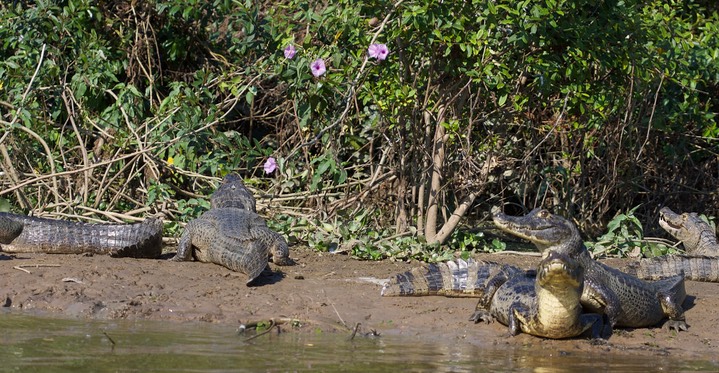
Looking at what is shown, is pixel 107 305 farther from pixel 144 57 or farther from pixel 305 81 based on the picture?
pixel 144 57

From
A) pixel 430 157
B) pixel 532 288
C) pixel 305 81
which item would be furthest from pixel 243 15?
pixel 532 288

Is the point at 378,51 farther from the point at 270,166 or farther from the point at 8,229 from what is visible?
the point at 8,229

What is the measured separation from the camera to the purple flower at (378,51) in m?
7.30

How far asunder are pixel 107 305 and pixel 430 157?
2840 millimetres

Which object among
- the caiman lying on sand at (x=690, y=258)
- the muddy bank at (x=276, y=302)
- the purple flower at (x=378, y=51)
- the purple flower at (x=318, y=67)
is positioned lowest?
the muddy bank at (x=276, y=302)

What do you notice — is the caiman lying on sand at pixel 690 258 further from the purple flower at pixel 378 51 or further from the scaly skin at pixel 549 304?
the purple flower at pixel 378 51

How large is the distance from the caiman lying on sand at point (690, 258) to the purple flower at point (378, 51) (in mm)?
2307

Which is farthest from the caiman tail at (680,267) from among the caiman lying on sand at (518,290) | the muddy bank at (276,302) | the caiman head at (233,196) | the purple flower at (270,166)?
the caiman head at (233,196)

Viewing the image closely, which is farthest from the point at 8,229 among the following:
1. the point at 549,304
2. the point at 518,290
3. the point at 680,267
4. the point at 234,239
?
the point at 680,267

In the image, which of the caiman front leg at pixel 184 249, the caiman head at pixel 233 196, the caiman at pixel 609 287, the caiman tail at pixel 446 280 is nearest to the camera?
the caiman at pixel 609 287

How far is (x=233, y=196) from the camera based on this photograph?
321 inches

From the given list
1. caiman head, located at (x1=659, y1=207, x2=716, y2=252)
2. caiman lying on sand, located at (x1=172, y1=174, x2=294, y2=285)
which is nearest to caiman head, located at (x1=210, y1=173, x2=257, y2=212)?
caiman lying on sand, located at (x1=172, y1=174, x2=294, y2=285)

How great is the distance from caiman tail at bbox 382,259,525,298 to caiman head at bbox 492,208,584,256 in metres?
0.34

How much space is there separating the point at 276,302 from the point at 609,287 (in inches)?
74.8
